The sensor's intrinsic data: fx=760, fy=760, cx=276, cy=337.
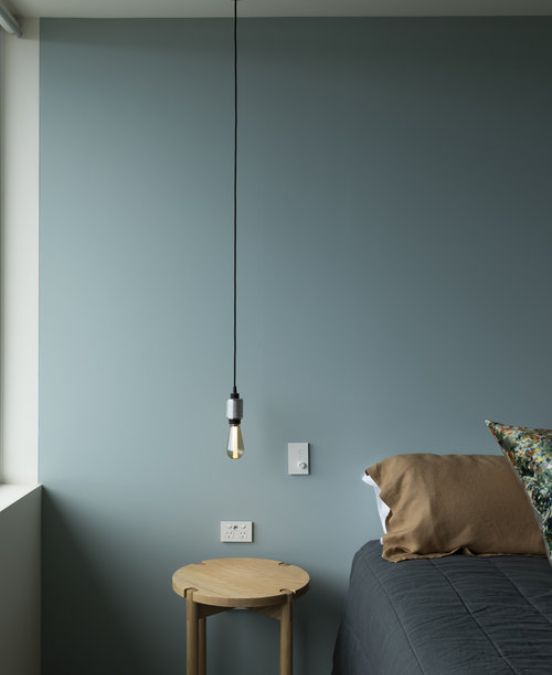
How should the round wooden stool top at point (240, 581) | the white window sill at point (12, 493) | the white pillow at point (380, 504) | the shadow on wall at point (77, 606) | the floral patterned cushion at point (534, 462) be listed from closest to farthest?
the floral patterned cushion at point (534, 462), the round wooden stool top at point (240, 581), the white window sill at point (12, 493), the white pillow at point (380, 504), the shadow on wall at point (77, 606)

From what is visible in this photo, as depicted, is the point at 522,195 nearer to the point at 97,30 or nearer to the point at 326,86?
Result: the point at 326,86

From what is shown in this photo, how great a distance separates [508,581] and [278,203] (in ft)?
4.81

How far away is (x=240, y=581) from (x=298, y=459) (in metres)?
0.49

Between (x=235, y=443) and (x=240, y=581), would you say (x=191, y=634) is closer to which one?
(x=240, y=581)

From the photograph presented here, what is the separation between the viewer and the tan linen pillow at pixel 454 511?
236 cm

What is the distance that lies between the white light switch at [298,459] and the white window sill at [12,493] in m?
Answer: 0.89

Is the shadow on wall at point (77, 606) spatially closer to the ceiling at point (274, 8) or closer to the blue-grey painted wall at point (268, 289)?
the blue-grey painted wall at point (268, 289)

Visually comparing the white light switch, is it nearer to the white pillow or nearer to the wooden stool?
the white pillow

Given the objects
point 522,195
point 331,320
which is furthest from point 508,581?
point 522,195

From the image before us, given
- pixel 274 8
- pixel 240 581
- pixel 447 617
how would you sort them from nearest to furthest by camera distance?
pixel 447 617 → pixel 240 581 → pixel 274 8

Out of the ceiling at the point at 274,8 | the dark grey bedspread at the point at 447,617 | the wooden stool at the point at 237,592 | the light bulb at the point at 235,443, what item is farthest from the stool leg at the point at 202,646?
the ceiling at the point at 274,8

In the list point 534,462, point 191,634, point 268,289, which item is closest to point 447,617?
point 534,462

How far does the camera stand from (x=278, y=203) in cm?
274

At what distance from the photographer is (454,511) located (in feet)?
7.83
